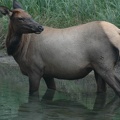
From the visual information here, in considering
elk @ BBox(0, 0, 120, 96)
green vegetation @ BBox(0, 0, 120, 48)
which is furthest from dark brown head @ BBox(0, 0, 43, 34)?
green vegetation @ BBox(0, 0, 120, 48)

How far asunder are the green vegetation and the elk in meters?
3.76

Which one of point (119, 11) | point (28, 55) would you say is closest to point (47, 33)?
point (28, 55)

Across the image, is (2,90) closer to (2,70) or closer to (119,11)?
(2,70)

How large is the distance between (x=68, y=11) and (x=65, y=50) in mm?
4902

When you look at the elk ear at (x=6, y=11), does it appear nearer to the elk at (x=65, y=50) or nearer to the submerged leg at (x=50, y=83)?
the elk at (x=65, y=50)

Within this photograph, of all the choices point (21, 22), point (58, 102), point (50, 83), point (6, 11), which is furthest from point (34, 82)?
point (6, 11)

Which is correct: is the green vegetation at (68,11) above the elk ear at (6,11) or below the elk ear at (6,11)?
below

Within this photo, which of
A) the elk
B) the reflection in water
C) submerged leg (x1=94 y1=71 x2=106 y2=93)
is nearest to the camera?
the reflection in water

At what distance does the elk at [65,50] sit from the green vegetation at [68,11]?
3.76 meters

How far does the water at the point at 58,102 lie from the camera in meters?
9.30

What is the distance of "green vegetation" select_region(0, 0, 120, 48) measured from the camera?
49.4 feet

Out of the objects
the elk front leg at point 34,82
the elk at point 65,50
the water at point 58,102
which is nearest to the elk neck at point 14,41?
the elk at point 65,50

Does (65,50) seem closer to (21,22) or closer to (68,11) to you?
(21,22)

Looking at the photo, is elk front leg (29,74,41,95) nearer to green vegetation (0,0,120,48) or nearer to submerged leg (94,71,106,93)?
submerged leg (94,71,106,93)
